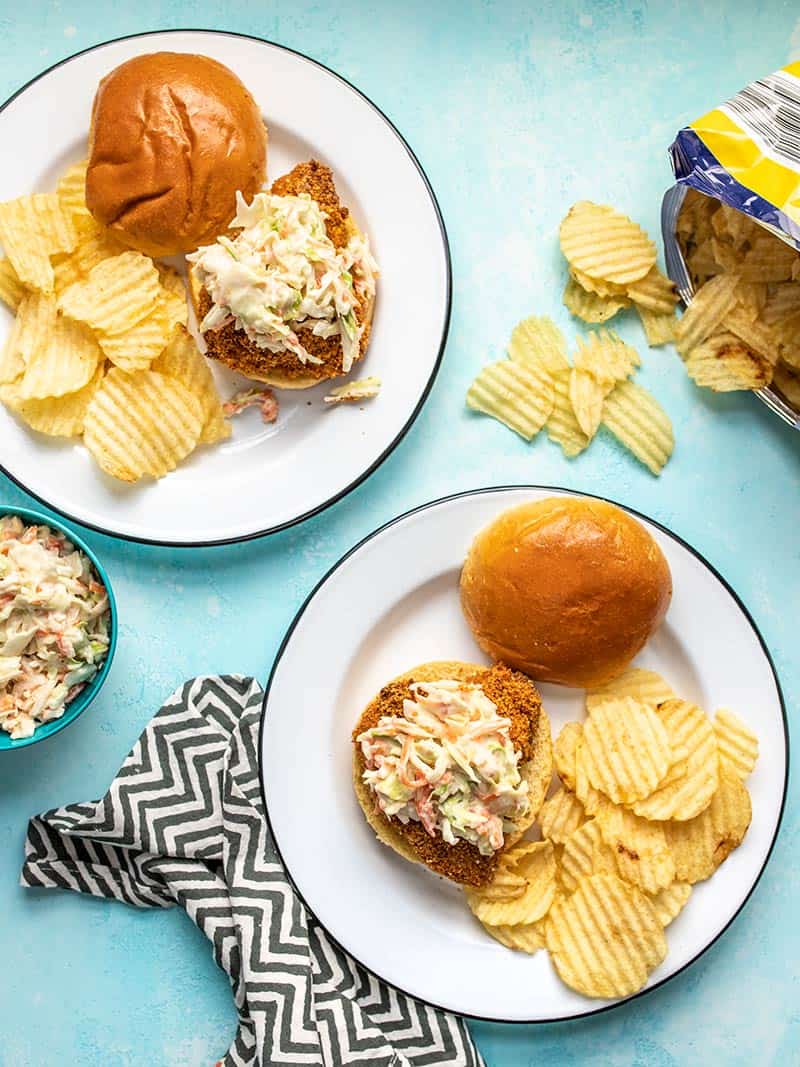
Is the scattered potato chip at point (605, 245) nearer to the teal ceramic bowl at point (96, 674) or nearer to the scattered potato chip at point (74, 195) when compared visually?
the scattered potato chip at point (74, 195)

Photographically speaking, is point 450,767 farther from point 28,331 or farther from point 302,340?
point 28,331

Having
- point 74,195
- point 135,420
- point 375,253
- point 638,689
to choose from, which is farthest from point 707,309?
point 74,195

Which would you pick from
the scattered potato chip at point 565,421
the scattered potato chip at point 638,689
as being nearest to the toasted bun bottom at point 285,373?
the scattered potato chip at point 565,421

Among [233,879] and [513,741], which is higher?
[513,741]

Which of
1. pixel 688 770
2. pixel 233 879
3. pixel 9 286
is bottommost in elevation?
pixel 233 879

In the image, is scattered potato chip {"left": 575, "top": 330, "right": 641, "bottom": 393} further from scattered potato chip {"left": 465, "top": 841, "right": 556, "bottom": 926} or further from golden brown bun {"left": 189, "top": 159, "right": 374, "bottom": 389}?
scattered potato chip {"left": 465, "top": 841, "right": 556, "bottom": 926}

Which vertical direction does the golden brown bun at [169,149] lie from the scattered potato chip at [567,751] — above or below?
above

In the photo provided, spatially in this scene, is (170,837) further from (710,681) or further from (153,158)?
(153,158)
